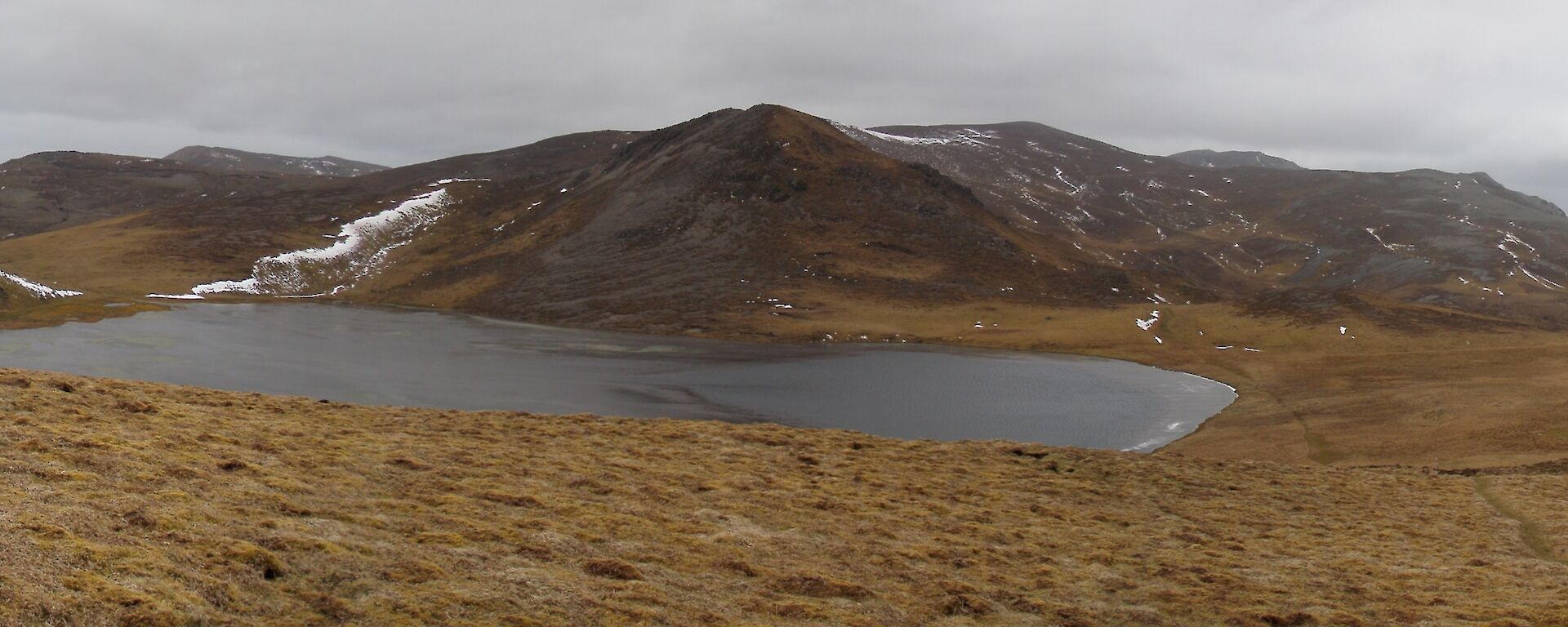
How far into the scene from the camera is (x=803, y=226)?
167 meters

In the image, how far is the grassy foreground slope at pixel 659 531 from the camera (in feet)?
52.0

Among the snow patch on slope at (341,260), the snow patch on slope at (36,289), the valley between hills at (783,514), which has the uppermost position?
the snow patch on slope at (341,260)

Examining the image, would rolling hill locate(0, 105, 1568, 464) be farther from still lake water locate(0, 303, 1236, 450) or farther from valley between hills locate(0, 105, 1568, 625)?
still lake water locate(0, 303, 1236, 450)

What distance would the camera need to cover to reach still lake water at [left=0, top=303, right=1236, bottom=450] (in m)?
60.7

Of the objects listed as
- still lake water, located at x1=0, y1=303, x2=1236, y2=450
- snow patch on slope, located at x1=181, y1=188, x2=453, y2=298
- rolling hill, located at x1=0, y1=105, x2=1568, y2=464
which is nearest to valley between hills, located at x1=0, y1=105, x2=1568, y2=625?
rolling hill, located at x1=0, y1=105, x2=1568, y2=464

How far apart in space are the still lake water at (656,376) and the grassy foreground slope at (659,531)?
66.3 feet

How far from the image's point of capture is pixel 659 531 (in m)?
23.1

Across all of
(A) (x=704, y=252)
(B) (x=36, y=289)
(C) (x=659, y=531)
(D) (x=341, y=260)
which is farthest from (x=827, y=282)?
(C) (x=659, y=531)

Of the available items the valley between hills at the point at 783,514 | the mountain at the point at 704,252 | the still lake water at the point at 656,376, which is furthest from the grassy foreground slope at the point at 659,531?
the mountain at the point at 704,252

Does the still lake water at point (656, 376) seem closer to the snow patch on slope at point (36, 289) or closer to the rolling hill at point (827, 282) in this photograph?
the rolling hill at point (827, 282)

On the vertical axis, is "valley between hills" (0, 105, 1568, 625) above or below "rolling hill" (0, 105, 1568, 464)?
below

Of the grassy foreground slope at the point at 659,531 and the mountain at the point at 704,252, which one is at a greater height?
the mountain at the point at 704,252

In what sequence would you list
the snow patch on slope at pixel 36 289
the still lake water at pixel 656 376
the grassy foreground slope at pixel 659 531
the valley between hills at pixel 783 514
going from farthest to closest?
the snow patch on slope at pixel 36 289 → the still lake water at pixel 656 376 → the valley between hills at pixel 783 514 → the grassy foreground slope at pixel 659 531

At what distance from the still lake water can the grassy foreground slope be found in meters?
20.2
